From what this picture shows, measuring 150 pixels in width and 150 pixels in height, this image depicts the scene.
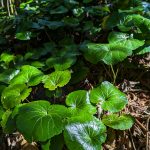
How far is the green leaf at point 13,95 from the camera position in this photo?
1.67 metres

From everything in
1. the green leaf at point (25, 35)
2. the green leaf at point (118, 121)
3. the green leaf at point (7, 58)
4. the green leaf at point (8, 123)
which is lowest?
the green leaf at point (118, 121)

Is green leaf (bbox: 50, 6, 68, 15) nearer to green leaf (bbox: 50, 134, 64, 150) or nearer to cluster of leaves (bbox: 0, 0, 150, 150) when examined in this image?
cluster of leaves (bbox: 0, 0, 150, 150)

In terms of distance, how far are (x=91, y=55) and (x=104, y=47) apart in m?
0.10

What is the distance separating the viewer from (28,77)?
187 cm

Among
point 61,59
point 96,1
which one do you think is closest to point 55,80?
point 61,59

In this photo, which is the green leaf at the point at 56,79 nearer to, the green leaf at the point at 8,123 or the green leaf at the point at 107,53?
the green leaf at the point at 107,53

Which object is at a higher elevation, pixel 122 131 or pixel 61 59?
pixel 61 59

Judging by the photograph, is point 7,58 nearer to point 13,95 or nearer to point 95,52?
point 13,95

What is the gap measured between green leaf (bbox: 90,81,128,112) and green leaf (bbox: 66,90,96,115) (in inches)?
1.5

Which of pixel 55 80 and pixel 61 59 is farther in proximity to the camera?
pixel 61 59

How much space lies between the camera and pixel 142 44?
75.3 inches

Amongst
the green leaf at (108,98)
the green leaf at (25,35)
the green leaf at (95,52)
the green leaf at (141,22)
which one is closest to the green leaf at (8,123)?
the green leaf at (108,98)

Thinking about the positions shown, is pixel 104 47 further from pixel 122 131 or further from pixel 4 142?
pixel 4 142

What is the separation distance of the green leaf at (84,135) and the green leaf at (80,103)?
106 mm
